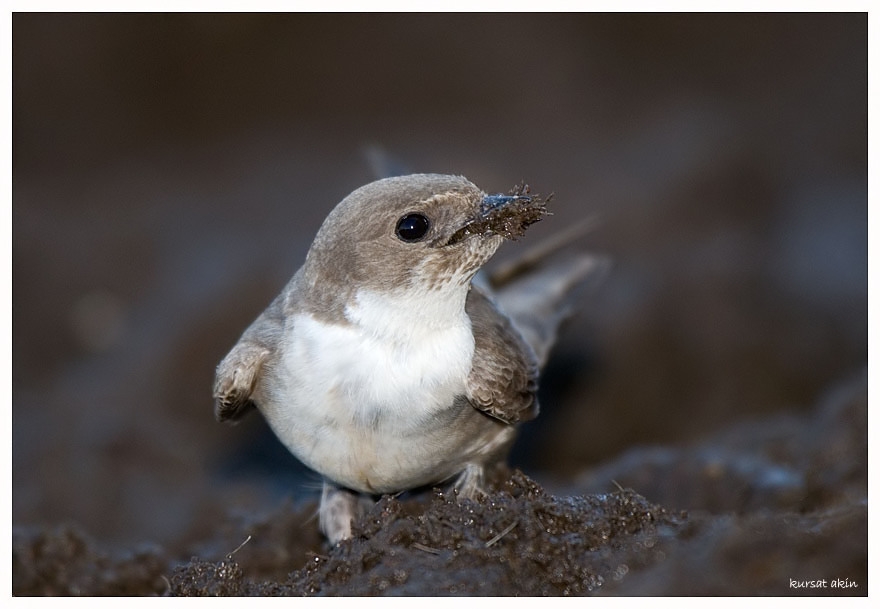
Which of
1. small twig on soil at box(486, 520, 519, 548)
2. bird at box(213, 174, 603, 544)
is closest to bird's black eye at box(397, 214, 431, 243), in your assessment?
bird at box(213, 174, 603, 544)

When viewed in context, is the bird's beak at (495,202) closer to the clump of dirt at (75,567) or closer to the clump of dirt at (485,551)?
the clump of dirt at (485,551)

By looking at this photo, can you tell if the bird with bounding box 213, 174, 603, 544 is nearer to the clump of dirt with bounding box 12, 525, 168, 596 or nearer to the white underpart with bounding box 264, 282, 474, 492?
the white underpart with bounding box 264, 282, 474, 492

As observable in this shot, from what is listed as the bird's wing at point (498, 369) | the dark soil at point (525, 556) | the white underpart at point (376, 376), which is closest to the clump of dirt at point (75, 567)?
the dark soil at point (525, 556)

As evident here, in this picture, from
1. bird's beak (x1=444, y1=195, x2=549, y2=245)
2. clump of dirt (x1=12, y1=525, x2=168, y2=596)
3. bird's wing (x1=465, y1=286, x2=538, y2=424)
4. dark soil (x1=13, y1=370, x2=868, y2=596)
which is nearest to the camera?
dark soil (x1=13, y1=370, x2=868, y2=596)

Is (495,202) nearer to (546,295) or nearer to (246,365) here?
(246,365)

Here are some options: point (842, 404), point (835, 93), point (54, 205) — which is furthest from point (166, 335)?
point (835, 93)

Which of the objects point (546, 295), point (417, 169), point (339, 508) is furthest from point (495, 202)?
point (417, 169)
